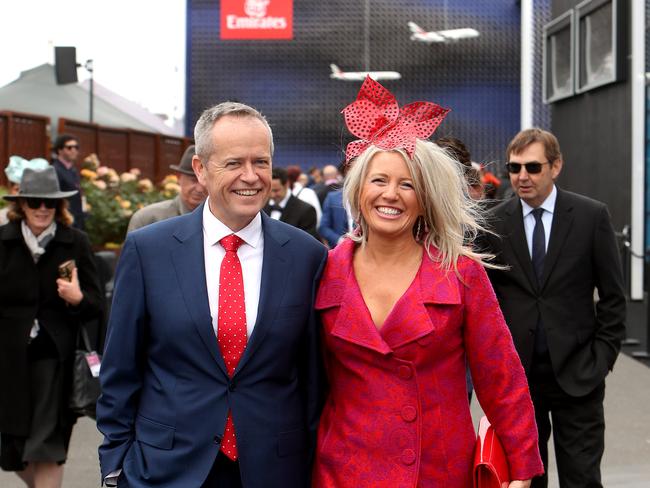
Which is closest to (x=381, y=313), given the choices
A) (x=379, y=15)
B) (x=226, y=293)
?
(x=226, y=293)

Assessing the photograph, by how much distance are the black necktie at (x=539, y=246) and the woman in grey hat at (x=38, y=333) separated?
2.23 m

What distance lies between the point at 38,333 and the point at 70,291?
295 millimetres

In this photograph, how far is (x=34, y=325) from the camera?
588 centimetres

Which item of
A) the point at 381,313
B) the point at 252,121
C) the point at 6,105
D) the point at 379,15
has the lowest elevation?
the point at 381,313

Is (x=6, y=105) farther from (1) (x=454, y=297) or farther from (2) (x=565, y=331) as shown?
(1) (x=454, y=297)

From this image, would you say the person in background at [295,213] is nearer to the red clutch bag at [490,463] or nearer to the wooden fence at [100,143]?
the wooden fence at [100,143]

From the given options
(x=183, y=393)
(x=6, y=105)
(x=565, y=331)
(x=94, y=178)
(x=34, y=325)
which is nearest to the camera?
(x=183, y=393)

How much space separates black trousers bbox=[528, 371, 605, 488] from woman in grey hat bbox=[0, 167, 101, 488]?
2.30 m

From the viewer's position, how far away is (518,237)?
5355mm

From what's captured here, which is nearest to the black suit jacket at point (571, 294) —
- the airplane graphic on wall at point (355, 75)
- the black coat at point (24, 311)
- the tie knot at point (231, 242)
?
the tie knot at point (231, 242)

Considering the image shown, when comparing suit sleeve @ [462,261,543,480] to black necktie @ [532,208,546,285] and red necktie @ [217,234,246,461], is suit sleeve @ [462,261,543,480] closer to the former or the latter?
red necktie @ [217,234,246,461]

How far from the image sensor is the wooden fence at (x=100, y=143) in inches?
587

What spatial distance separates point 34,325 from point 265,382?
2.76m

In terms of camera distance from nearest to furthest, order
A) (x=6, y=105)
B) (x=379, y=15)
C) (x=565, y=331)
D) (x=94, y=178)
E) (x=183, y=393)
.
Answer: (x=183, y=393) → (x=565, y=331) → (x=94, y=178) → (x=6, y=105) → (x=379, y=15)
